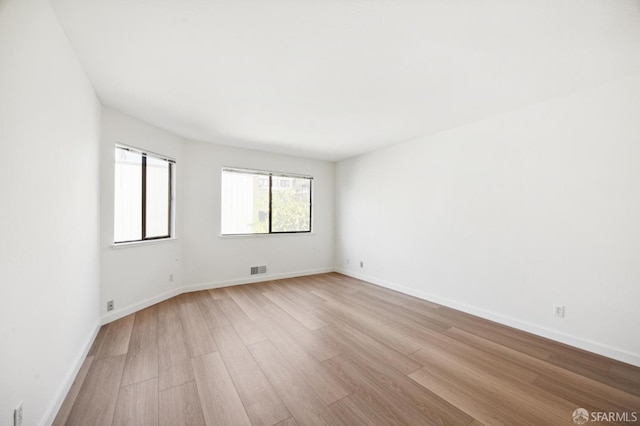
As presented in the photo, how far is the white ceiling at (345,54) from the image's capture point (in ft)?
4.76

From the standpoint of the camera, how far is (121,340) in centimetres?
244

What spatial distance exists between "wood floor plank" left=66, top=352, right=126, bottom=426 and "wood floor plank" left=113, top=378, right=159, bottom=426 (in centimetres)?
4

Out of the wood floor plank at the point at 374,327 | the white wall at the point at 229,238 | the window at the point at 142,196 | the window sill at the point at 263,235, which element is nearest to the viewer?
the wood floor plank at the point at 374,327

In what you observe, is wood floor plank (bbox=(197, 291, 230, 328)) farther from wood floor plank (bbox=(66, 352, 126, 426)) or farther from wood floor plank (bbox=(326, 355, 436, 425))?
wood floor plank (bbox=(326, 355, 436, 425))

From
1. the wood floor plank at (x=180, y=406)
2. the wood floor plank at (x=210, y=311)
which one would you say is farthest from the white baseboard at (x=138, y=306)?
the wood floor plank at (x=180, y=406)

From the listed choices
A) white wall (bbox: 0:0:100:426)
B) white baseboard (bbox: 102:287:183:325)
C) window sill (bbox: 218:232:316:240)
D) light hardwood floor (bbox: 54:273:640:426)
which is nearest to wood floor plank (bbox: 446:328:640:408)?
light hardwood floor (bbox: 54:273:640:426)

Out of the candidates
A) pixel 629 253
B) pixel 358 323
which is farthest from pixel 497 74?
pixel 358 323

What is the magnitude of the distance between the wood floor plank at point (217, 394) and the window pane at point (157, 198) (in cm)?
220

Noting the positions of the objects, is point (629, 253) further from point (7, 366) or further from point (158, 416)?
point (7, 366)

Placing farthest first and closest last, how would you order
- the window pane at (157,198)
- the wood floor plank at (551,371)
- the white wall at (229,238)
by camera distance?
the white wall at (229,238) → the window pane at (157,198) → the wood floor plank at (551,371)

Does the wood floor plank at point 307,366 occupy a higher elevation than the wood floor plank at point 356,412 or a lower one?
lower

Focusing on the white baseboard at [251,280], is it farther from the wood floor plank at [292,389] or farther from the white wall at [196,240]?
the wood floor plank at [292,389]

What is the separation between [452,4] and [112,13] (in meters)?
2.06

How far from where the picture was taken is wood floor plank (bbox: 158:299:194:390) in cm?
188
